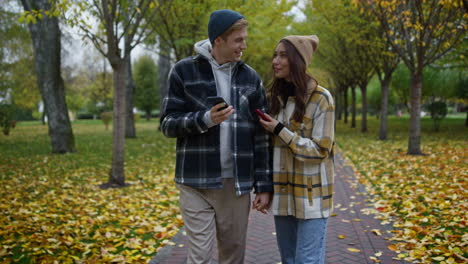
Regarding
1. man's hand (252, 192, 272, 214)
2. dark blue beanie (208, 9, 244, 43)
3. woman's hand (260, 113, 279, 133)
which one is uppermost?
dark blue beanie (208, 9, 244, 43)

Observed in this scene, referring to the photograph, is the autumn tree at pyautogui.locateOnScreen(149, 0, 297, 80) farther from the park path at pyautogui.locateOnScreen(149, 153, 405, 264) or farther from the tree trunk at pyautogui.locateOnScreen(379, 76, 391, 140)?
the park path at pyautogui.locateOnScreen(149, 153, 405, 264)

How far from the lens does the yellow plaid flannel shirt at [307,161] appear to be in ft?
8.10

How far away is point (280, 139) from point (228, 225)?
27.3 inches

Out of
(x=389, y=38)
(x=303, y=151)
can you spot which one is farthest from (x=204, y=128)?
(x=389, y=38)

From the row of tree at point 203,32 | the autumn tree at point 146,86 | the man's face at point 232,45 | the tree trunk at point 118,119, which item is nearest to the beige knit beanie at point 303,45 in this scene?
the man's face at point 232,45

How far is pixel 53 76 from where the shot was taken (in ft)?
39.8

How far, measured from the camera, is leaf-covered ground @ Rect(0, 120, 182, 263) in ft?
14.1

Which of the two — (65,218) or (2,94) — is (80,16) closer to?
(65,218)

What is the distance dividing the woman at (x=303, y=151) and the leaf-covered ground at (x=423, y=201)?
7.01 ft

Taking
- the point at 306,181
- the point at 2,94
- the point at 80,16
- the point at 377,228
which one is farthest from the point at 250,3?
the point at 2,94

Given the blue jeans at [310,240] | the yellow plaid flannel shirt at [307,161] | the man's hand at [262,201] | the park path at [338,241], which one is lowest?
the park path at [338,241]

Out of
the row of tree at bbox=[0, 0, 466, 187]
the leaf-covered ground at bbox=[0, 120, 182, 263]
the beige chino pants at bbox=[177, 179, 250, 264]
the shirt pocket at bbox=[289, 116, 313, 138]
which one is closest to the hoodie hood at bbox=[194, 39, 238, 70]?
the shirt pocket at bbox=[289, 116, 313, 138]

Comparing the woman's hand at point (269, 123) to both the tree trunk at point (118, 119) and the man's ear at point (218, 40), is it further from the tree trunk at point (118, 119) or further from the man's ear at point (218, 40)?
the tree trunk at point (118, 119)

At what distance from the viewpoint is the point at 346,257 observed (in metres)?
4.19
